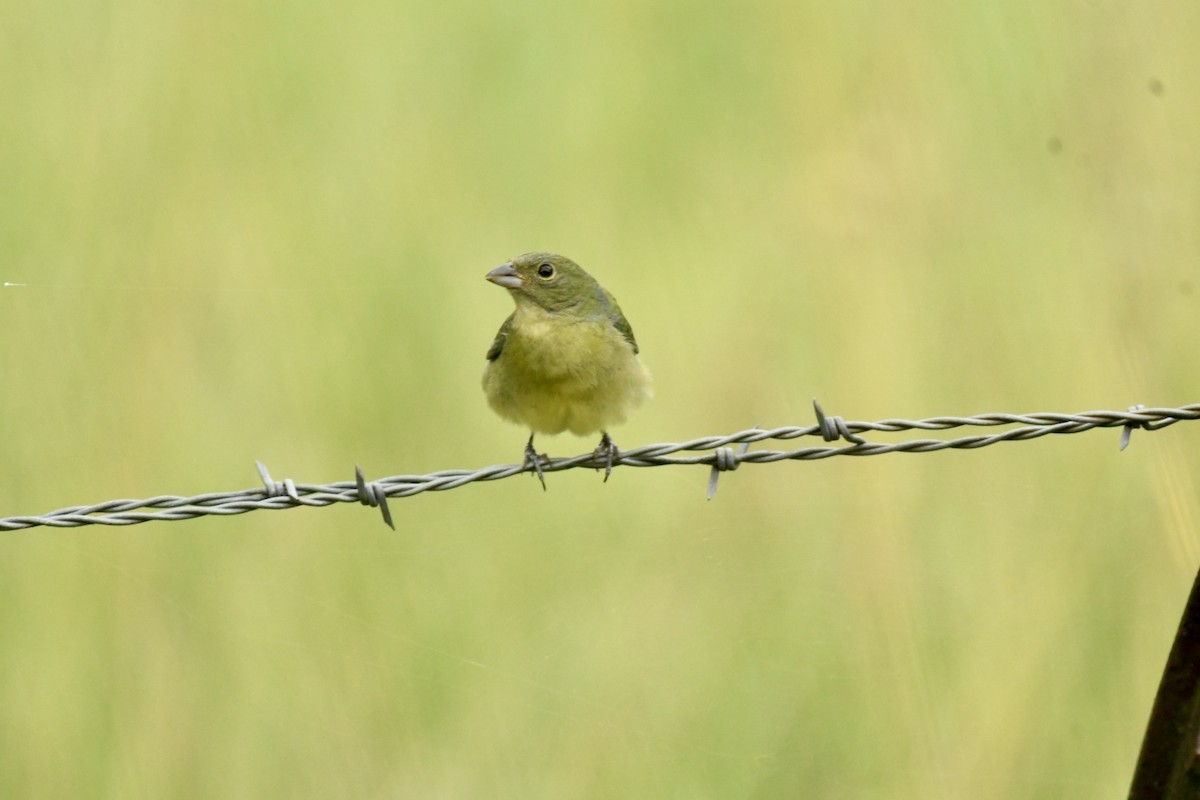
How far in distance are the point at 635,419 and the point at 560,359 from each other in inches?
85.0

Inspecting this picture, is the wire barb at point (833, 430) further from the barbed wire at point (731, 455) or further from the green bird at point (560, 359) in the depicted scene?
the green bird at point (560, 359)

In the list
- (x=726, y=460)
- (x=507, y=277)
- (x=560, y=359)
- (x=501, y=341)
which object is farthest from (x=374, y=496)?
(x=507, y=277)

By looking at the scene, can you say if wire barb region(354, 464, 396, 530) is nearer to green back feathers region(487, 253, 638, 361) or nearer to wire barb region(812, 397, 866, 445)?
wire barb region(812, 397, 866, 445)

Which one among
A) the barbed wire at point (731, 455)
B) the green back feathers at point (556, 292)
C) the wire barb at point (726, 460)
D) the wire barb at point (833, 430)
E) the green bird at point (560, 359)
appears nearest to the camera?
the barbed wire at point (731, 455)

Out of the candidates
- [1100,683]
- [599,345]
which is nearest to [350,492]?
[599,345]

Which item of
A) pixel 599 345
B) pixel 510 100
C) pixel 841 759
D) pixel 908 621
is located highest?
pixel 510 100

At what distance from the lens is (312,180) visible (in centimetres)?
761

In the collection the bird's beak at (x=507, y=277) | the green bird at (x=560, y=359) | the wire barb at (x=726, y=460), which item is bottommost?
the wire barb at (x=726, y=460)

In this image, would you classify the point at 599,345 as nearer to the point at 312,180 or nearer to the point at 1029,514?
the point at 1029,514

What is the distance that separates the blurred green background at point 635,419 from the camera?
572 cm

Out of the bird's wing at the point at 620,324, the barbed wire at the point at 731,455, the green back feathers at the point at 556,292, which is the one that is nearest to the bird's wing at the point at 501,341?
the green back feathers at the point at 556,292

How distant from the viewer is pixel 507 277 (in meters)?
5.67

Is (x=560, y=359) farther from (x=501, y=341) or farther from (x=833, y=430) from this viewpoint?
(x=833, y=430)

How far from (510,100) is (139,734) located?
4.13 m
